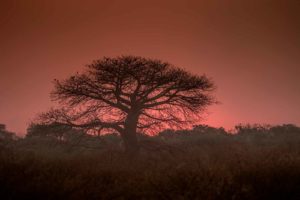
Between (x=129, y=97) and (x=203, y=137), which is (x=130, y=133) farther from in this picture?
(x=203, y=137)

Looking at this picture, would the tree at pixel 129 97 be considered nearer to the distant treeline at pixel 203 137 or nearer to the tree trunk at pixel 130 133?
the tree trunk at pixel 130 133

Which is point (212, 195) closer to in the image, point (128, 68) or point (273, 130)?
point (128, 68)

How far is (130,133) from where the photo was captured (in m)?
17.5

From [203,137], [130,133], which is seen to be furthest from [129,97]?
[203,137]

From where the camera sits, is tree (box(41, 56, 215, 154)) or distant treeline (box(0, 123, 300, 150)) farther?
distant treeline (box(0, 123, 300, 150))

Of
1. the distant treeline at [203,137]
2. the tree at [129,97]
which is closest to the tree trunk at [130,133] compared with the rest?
the tree at [129,97]

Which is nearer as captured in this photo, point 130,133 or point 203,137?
point 130,133

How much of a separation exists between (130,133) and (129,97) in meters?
2.29

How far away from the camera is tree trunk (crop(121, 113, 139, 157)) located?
17219mm

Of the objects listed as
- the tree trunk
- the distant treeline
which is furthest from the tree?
the distant treeline

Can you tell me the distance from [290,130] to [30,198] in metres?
31.8

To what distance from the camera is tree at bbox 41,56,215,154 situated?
672 inches

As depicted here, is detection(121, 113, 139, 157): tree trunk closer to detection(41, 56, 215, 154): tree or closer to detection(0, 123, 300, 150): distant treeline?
detection(41, 56, 215, 154): tree

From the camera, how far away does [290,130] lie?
3244 cm
